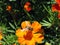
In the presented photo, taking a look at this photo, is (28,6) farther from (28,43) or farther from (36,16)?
(28,43)

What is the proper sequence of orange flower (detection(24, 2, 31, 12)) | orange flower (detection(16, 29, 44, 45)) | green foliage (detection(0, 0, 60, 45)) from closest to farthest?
orange flower (detection(16, 29, 44, 45)), green foliage (detection(0, 0, 60, 45)), orange flower (detection(24, 2, 31, 12))

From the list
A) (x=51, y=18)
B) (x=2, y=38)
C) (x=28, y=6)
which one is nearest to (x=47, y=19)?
(x=51, y=18)

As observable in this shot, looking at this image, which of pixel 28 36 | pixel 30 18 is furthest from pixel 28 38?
pixel 30 18

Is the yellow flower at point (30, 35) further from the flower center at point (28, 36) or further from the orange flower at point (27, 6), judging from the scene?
the orange flower at point (27, 6)

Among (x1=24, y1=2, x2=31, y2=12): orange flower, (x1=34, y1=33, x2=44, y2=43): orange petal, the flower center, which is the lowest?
(x1=34, y1=33, x2=44, y2=43): orange petal

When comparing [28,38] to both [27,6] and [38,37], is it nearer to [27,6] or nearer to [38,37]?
[38,37]

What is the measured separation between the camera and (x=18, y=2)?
113 inches

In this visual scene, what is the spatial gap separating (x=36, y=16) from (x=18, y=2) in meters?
0.30

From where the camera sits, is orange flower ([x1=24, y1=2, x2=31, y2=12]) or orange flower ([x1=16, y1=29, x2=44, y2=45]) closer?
orange flower ([x1=16, y1=29, x2=44, y2=45])

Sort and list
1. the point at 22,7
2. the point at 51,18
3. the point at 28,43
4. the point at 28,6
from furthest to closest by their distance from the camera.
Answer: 1. the point at 22,7
2. the point at 28,6
3. the point at 51,18
4. the point at 28,43

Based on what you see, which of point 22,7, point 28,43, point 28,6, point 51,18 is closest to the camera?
point 28,43

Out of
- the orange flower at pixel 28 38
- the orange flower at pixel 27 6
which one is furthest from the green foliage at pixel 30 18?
the orange flower at pixel 28 38

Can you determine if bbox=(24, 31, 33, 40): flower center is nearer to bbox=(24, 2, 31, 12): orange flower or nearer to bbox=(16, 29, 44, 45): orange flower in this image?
bbox=(16, 29, 44, 45): orange flower

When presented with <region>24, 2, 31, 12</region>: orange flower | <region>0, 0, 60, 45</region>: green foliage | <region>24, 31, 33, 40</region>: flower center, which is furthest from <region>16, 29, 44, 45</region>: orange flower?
<region>24, 2, 31, 12</region>: orange flower
